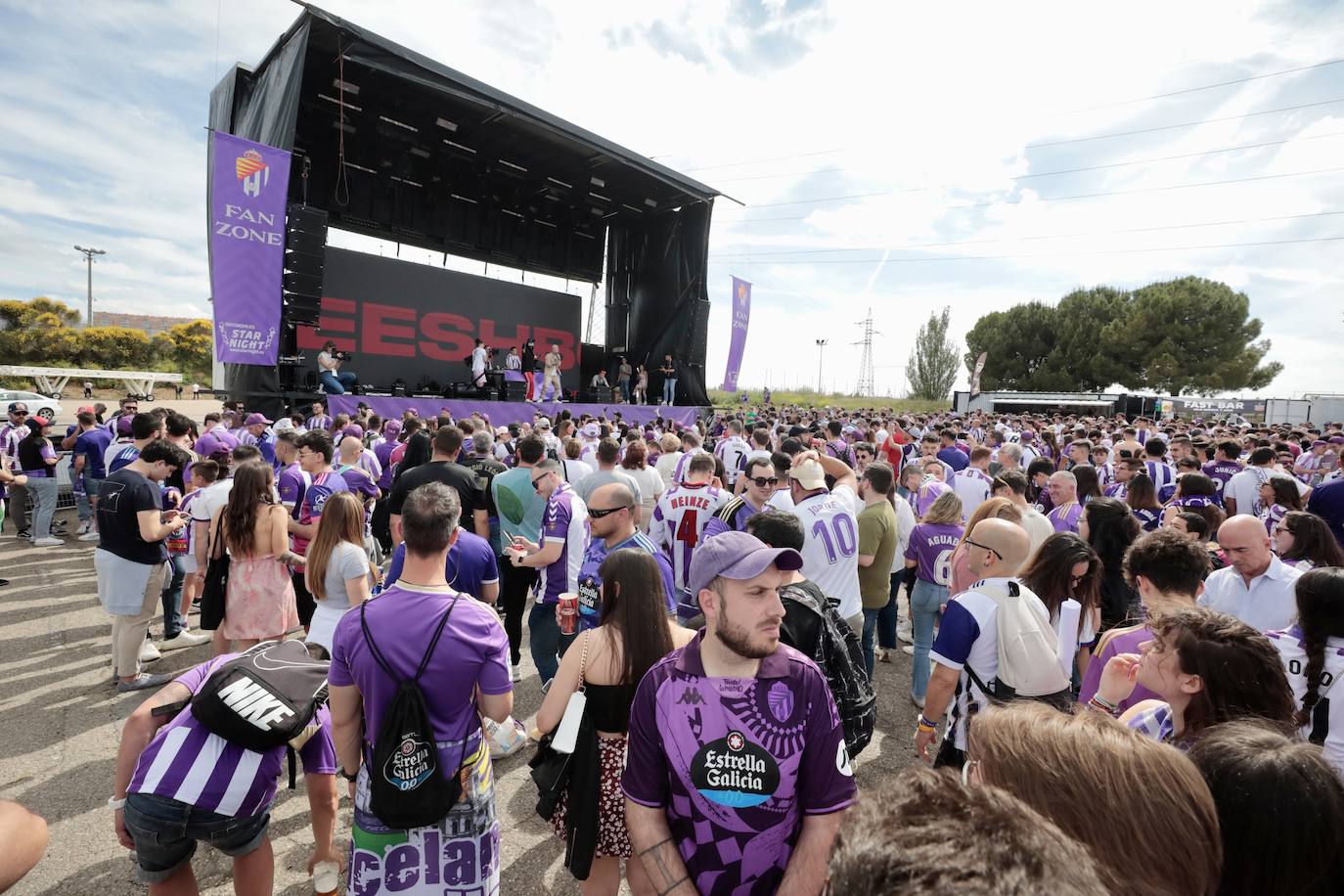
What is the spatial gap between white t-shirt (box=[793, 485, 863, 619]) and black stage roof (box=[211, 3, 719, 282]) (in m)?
11.1

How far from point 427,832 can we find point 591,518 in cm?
144

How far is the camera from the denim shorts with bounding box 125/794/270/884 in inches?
72.1

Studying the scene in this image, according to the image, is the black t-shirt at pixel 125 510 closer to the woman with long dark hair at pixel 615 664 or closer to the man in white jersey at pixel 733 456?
the woman with long dark hair at pixel 615 664

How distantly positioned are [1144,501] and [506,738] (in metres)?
5.11

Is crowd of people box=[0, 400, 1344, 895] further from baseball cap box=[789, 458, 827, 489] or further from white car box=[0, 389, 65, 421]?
white car box=[0, 389, 65, 421]

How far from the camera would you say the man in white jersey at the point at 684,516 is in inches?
167

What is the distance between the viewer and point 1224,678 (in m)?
1.58

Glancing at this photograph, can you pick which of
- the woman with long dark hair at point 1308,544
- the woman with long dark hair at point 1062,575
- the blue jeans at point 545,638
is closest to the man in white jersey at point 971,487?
the woman with long dark hair at point 1308,544

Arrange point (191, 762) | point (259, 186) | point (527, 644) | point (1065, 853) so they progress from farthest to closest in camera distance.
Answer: point (259, 186) → point (527, 644) → point (191, 762) → point (1065, 853)

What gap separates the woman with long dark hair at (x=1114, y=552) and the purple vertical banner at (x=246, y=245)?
11.1 metres

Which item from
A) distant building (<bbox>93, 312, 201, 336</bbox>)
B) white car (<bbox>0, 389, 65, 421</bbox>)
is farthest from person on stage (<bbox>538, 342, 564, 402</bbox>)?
distant building (<bbox>93, 312, 201, 336</bbox>)

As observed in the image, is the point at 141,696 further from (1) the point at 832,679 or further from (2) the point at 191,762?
(1) the point at 832,679

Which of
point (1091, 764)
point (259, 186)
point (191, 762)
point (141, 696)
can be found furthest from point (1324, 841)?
point (259, 186)

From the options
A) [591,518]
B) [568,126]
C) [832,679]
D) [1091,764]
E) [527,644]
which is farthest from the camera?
[568,126]
